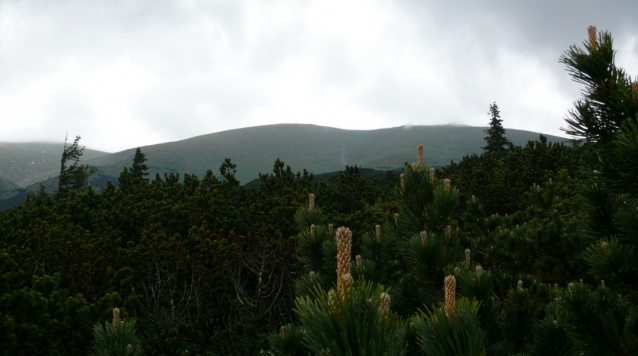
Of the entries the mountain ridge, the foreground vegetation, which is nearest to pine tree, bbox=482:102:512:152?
the foreground vegetation

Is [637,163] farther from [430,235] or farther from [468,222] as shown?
[468,222]

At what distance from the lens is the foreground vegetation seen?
4.78 ft

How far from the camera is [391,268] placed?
208 inches

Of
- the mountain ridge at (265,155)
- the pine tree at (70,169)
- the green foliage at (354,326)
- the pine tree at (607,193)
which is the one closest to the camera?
the green foliage at (354,326)

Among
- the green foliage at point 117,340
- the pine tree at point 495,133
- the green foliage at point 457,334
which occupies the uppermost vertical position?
the pine tree at point 495,133

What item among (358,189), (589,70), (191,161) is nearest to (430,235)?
(589,70)

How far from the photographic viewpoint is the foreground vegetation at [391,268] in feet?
4.78

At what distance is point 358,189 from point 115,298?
1319 centimetres

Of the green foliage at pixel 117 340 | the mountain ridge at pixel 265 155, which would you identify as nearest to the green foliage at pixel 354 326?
the green foliage at pixel 117 340

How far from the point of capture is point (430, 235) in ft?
9.66

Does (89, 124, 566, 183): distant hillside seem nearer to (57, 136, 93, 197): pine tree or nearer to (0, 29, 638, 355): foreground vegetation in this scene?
(57, 136, 93, 197): pine tree

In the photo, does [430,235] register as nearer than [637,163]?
No

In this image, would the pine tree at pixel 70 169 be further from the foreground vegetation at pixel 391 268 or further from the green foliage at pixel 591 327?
the green foliage at pixel 591 327

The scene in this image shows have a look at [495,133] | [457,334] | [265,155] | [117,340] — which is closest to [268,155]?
[265,155]
